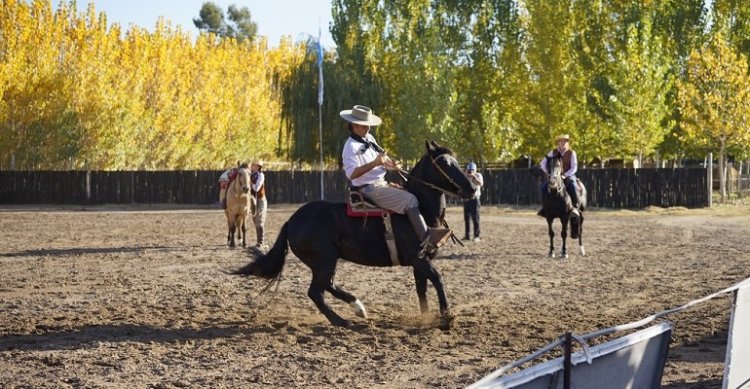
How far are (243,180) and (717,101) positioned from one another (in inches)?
1275

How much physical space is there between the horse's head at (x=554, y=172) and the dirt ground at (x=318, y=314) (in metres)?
1.52

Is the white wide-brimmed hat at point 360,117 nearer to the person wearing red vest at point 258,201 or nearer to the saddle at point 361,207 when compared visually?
the saddle at point 361,207

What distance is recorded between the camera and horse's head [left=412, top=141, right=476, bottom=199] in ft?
36.0

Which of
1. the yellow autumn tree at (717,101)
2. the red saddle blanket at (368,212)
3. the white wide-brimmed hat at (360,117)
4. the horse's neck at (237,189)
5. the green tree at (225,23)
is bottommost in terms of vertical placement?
the red saddle blanket at (368,212)

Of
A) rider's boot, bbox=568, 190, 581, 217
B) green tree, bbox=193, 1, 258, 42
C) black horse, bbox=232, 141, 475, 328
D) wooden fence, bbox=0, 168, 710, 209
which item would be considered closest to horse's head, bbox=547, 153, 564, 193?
rider's boot, bbox=568, 190, 581, 217

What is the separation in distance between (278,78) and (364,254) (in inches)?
1792

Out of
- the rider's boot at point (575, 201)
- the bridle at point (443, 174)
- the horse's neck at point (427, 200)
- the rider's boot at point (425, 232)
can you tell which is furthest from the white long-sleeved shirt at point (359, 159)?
the rider's boot at point (575, 201)

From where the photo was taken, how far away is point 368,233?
36.9 feet

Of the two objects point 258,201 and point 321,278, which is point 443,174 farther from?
point 258,201

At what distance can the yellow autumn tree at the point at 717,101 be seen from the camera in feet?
151

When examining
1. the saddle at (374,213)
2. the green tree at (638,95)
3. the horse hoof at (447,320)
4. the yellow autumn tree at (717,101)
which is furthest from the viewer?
the green tree at (638,95)

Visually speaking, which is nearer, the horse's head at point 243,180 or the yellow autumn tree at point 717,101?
the horse's head at point 243,180

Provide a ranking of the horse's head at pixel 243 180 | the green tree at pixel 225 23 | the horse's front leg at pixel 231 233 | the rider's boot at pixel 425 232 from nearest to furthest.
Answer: the rider's boot at pixel 425 232
the horse's head at pixel 243 180
the horse's front leg at pixel 231 233
the green tree at pixel 225 23

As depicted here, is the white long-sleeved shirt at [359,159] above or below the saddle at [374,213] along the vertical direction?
above
